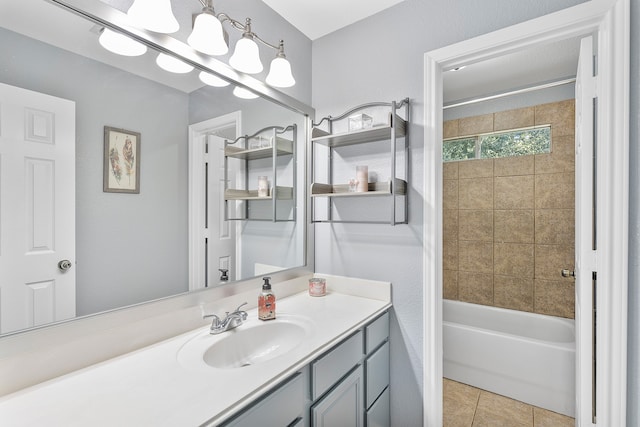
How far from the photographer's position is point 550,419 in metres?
1.84

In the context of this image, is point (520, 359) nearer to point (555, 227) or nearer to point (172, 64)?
point (555, 227)

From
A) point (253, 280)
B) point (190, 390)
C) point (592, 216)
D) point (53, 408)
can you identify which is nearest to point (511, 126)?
point (592, 216)

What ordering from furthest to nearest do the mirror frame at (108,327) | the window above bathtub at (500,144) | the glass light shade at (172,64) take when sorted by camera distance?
the window above bathtub at (500,144) → the glass light shade at (172,64) → the mirror frame at (108,327)

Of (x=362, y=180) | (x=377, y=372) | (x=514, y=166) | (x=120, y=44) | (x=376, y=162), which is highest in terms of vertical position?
(x=120, y=44)

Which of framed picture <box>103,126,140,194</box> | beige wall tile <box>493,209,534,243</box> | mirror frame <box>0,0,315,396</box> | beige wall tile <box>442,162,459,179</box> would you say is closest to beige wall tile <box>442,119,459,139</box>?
beige wall tile <box>442,162,459,179</box>

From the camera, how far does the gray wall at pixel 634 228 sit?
100 centimetres

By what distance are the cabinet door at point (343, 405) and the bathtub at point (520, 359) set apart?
1291mm

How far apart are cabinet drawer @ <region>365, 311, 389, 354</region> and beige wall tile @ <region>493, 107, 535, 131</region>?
2.13 m

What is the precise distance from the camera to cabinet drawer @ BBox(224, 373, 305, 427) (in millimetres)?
752

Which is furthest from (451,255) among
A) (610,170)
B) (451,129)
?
(610,170)

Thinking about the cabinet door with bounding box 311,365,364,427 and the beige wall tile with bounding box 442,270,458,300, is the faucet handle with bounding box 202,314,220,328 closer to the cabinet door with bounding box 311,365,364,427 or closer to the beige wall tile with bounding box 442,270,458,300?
the cabinet door with bounding box 311,365,364,427

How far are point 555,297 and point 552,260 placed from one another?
297 mm

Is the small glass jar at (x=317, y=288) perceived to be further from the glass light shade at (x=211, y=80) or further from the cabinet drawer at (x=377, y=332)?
the glass light shade at (x=211, y=80)

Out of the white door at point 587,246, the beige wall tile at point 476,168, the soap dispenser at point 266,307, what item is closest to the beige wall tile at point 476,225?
the beige wall tile at point 476,168
